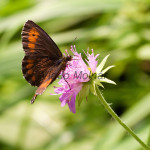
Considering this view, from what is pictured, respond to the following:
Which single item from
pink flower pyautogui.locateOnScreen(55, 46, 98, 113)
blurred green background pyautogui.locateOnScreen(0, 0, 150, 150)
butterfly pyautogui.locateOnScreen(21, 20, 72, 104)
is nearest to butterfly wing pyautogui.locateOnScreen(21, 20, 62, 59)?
butterfly pyautogui.locateOnScreen(21, 20, 72, 104)

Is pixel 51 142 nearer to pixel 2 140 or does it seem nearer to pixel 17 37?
pixel 2 140

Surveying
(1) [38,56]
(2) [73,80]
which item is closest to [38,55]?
(1) [38,56]

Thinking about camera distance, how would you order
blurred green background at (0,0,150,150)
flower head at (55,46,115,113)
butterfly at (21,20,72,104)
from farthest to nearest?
blurred green background at (0,0,150,150) < butterfly at (21,20,72,104) < flower head at (55,46,115,113)

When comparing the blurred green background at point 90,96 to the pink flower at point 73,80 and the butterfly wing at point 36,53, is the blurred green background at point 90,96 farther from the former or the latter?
the pink flower at point 73,80

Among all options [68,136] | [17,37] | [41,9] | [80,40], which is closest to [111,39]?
[80,40]

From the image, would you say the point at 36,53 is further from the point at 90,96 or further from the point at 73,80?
the point at 90,96

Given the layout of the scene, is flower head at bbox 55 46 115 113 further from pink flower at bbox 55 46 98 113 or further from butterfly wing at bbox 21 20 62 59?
butterfly wing at bbox 21 20 62 59

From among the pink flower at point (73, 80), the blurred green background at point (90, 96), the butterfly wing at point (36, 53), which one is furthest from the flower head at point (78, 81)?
the blurred green background at point (90, 96)
